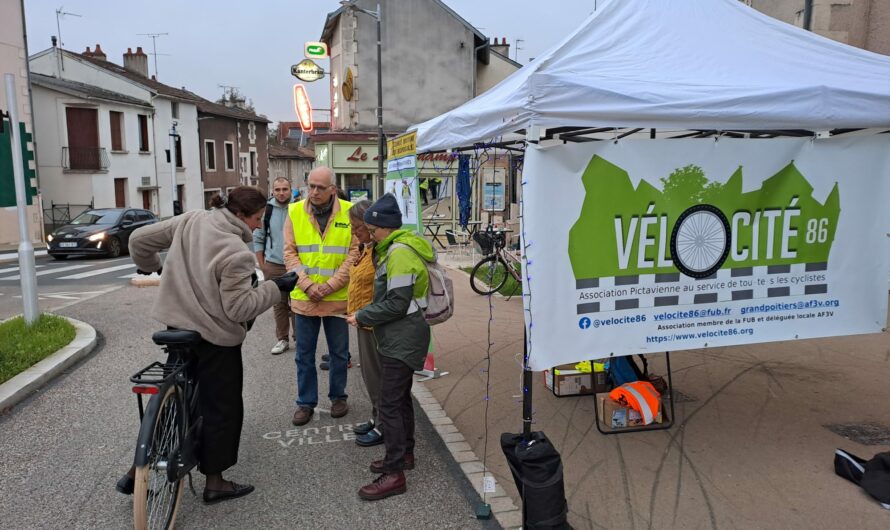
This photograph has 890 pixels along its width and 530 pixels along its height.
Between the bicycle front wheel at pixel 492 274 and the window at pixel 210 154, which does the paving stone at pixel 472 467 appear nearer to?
the bicycle front wheel at pixel 492 274

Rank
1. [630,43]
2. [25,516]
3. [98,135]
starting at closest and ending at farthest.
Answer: [25,516] < [630,43] < [98,135]

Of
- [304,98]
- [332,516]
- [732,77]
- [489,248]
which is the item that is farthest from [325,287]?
[304,98]

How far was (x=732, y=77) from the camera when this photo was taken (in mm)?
3562

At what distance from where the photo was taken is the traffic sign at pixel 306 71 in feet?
68.2

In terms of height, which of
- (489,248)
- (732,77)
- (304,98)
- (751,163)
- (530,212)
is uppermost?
(304,98)

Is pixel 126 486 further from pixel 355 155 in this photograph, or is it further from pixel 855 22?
pixel 355 155

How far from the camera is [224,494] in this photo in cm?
342

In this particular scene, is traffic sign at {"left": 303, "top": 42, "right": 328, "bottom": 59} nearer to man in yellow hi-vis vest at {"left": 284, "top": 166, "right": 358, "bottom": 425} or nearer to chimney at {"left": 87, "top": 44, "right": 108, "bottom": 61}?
man in yellow hi-vis vest at {"left": 284, "top": 166, "right": 358, "bottom": 425}

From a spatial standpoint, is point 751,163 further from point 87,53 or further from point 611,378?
point 87,53

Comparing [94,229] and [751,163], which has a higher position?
[751,163]

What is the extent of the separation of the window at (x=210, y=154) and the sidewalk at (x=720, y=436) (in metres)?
36.5

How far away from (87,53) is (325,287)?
38024 millimetres

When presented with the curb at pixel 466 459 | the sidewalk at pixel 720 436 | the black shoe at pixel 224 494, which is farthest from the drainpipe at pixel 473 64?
the black shoe at pixel 224 494

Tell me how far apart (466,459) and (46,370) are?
407 centimetres
